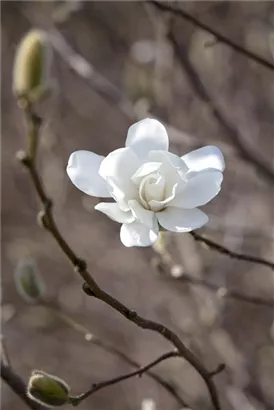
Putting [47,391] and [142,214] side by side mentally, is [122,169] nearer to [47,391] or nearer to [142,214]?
[142,214]

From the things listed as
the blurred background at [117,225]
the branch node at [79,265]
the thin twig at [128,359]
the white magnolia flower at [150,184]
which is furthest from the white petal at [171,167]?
the blurred background at [117,225]

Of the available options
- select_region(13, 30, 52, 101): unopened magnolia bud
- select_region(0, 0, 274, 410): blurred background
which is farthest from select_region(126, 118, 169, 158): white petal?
select_region(0, 0, 274, 410): blurred background

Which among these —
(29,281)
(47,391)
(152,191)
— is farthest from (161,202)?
(29,281)

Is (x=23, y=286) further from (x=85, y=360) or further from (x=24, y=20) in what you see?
(x=24, y=20)

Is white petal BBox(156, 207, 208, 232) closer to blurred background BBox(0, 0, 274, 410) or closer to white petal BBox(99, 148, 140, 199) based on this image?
white petal BBox(99, 148, 140, 199)

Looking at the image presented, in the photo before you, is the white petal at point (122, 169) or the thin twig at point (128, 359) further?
the thin twig at point (128, 359)

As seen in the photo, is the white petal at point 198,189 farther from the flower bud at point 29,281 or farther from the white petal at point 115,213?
the flower bud at point 29,281

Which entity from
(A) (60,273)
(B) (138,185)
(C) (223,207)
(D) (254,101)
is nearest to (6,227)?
(A) (60,273)
